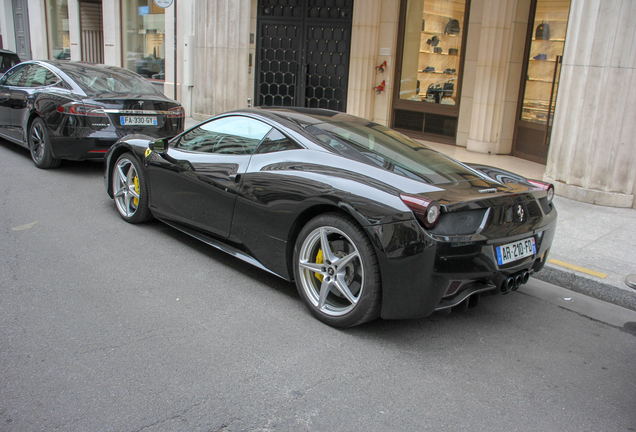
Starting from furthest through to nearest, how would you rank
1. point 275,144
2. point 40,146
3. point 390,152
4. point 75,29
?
point 75,29, point 40,146, point 275,144, point 390,152

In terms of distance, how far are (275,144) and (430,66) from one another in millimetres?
8747

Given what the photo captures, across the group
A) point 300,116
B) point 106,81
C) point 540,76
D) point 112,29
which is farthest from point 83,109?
point 112,29

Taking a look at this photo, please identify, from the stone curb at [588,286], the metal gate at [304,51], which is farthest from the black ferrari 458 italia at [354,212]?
the metal gate at [304,51]

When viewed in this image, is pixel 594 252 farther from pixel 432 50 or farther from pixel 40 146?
pixel 432 50

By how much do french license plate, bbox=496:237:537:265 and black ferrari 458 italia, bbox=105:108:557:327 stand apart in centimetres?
1

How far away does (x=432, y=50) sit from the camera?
11969 millimetres

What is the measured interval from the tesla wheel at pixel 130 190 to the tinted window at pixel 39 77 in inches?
128

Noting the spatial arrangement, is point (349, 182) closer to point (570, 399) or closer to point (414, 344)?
point (414, 344)

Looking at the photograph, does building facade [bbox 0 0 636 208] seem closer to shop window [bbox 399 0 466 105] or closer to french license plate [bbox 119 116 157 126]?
shop window [bbox 399 0 466 105]

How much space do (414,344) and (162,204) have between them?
2809mm

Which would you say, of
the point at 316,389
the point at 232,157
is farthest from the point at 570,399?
the point at 232,157

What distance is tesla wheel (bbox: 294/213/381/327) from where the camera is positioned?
3.48m

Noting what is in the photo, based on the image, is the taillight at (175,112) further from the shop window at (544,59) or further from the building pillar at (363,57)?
the shop window at (544,59)

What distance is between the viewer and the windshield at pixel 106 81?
7906 millimetres
